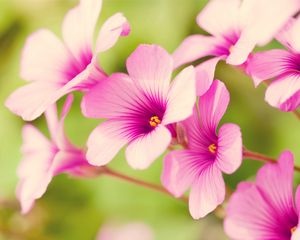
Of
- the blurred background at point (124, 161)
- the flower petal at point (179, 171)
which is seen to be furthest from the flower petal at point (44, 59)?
the blurred background at point (124, 161)

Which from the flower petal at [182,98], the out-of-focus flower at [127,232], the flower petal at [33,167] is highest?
the flower petal at [182,98]

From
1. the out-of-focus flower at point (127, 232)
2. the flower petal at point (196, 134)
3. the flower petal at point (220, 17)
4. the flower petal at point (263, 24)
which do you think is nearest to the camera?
the flower petal at point (263, 24)

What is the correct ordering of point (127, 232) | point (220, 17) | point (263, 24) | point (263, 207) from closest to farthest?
point (263, 24) → point (263, 207) → point (220, 17) → point (127, 232)

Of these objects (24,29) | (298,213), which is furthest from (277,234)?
(24,29)

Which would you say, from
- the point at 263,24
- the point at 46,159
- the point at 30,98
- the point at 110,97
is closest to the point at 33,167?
the point at 46,159

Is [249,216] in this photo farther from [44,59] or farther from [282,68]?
[44,59]

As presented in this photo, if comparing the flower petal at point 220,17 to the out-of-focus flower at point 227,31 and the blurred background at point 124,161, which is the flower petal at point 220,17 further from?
the blurred background at point 124,161
